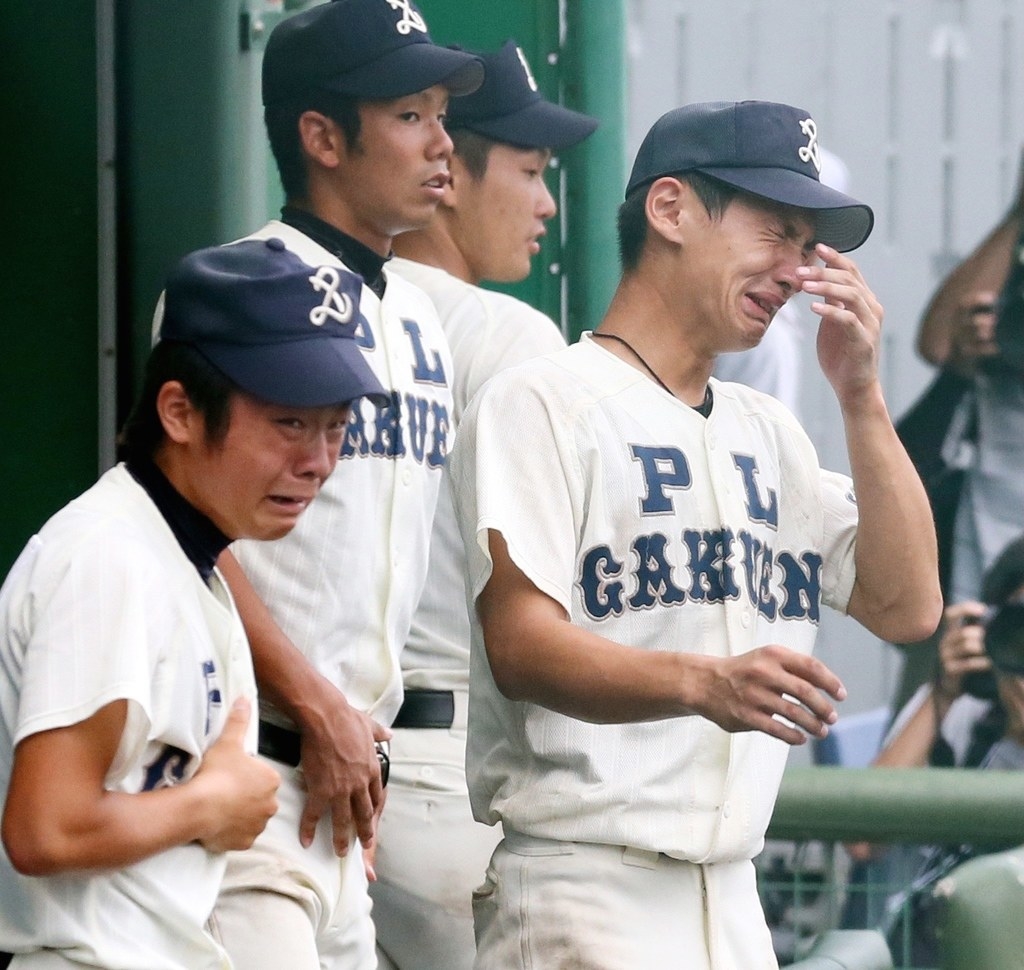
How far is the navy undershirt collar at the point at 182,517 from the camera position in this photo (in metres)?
2.39

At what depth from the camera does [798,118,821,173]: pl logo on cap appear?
292cm

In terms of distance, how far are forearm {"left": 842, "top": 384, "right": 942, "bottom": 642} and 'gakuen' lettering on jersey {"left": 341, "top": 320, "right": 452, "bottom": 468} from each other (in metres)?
0.60

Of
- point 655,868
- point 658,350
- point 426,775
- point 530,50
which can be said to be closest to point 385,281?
point 658,350

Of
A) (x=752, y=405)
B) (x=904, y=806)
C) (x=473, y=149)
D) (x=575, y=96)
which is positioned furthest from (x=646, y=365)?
(x=575, y=96)

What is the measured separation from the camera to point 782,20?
7102 mm

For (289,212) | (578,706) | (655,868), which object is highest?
(289,212)

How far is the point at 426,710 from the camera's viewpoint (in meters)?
3.38

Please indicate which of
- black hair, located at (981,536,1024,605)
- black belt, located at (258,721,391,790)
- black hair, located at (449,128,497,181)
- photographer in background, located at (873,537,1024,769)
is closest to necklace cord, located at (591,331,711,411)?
black belt, located at (258,721,391,790)

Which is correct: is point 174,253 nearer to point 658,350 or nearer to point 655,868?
point 658,350

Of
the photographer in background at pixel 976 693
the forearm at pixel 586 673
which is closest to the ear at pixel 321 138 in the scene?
the forearm at pixel 586 673

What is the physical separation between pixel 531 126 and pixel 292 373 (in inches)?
63.7

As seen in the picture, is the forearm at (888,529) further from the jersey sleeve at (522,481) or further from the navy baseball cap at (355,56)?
the navy baseball cap at (355,56)

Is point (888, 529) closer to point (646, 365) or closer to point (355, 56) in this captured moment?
point (646, 365)

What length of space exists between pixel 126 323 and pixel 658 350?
50.0 inches
